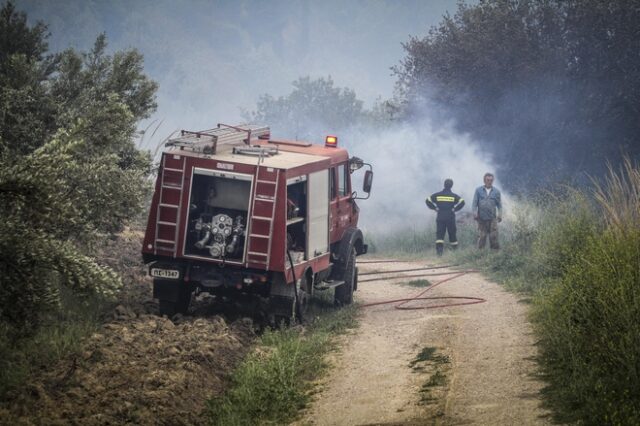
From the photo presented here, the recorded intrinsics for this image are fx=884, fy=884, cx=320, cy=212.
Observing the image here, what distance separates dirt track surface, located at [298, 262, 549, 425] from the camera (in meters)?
8.74

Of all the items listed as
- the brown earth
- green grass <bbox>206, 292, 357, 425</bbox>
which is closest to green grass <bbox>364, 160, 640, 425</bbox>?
green grass <bbox>206, 292, 357, 425</bbox>

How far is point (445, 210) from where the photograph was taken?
23109 millimetres

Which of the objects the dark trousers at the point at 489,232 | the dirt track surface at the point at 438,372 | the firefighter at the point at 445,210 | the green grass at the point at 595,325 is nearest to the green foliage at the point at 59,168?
the dirt track surface at the point at 438,372

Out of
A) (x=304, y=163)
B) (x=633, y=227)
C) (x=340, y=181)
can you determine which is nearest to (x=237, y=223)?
(x=304, y=163)

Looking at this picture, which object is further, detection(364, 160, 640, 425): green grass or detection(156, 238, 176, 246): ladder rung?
detection(156, 238, 176, 246): ladder rung

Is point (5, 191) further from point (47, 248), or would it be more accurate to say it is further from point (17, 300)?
point (17, 300)

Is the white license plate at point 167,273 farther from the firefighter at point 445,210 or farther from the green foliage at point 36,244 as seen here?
the firefighter at point 445,210

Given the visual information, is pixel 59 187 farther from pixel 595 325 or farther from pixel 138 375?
pixel 595 325

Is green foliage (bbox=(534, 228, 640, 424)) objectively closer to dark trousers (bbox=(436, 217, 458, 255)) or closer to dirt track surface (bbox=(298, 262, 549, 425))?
dirt track surface (bbox=(298, 262, 549, 425))

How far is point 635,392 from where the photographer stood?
309 inches

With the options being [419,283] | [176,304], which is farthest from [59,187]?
[419,283]

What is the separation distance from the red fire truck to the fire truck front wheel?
15 mm

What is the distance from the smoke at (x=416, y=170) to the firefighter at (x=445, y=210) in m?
6.33

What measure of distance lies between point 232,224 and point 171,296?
141cm
